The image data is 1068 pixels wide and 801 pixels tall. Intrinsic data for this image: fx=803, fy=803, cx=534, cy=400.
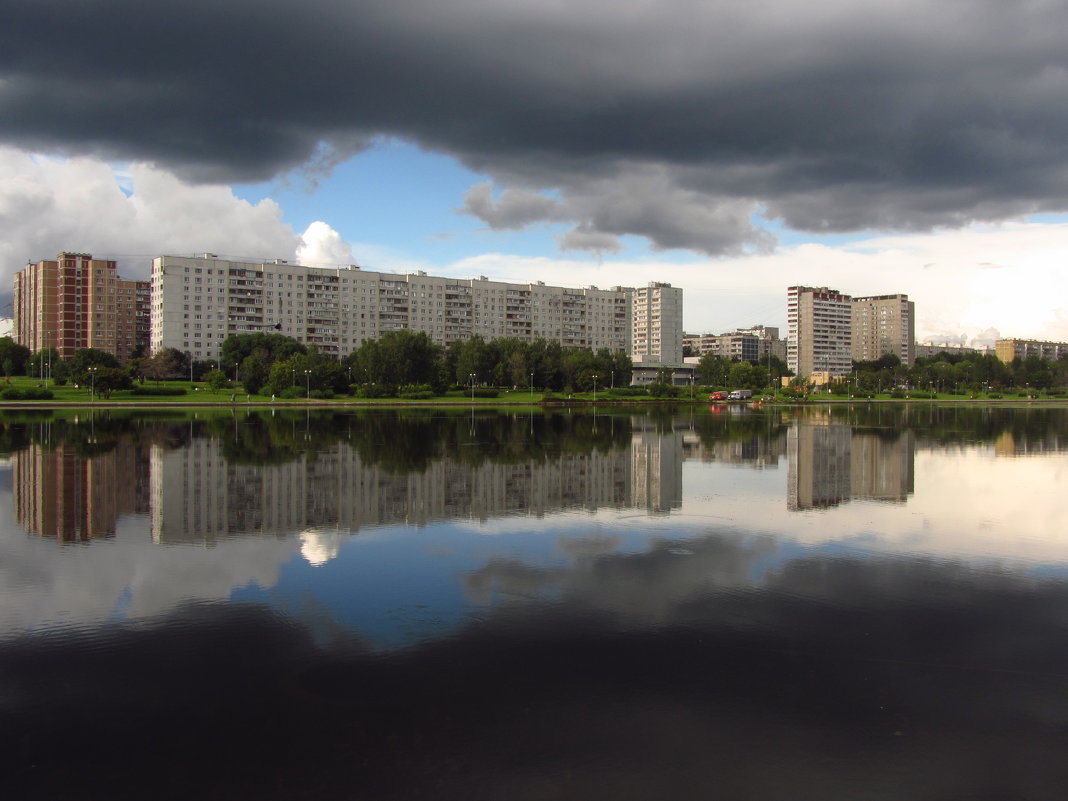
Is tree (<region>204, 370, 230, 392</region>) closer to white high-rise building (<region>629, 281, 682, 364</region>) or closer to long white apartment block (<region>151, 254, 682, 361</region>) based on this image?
long white apartment block (<region>151, 254, 682, 361</region>)

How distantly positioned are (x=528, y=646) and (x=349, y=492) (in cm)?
1139

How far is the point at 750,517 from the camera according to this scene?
16.4m

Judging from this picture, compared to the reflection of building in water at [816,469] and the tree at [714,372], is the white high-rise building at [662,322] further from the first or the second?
the reflection of building in water at [816,469]

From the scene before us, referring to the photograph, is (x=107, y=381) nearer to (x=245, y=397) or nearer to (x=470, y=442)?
(x=245, y=397)

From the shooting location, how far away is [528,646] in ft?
27.9

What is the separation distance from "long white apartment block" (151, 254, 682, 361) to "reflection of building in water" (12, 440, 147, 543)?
343 feet

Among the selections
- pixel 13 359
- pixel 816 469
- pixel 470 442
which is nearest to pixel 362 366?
pixel 470 442

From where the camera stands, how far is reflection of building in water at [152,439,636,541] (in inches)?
609

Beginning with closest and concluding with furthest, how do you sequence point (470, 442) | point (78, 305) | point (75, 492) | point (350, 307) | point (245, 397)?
1. point (75, 492)
2. point (470, 442)
3. point (245, 397)
4. point (350, 307)
5. point (78, 305)

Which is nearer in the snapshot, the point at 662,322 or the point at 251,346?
the point at 251,346

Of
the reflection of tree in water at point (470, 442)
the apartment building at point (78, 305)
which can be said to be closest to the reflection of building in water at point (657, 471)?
the reflection of tree in water at point (470, 442)

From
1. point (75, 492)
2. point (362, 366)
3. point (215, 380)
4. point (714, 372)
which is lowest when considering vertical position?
point (75, 492)

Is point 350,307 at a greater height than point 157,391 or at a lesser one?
greater

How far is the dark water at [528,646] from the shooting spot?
619cm
